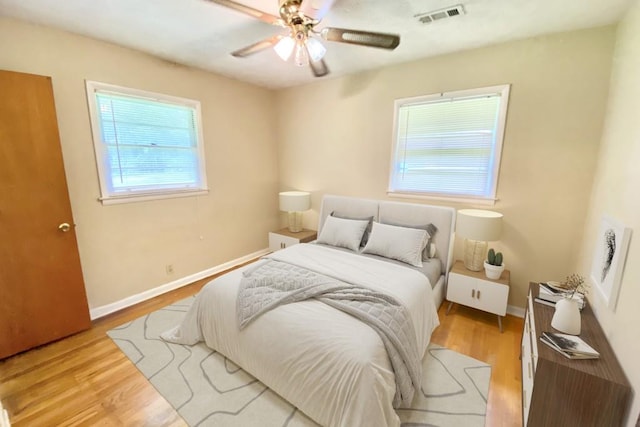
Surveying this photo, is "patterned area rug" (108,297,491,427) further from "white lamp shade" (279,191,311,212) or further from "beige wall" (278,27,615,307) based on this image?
"white lamp shade" (279,191,311,212)

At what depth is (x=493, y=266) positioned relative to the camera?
2377mm

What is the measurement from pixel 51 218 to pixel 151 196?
0.84 m

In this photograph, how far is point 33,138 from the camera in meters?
1.99

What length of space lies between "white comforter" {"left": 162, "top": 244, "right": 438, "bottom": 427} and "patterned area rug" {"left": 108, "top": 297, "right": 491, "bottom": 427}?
0.28 feet

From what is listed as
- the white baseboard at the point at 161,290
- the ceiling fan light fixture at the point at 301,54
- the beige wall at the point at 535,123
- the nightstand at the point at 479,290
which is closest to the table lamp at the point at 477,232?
the nightstand at the point at 479,290

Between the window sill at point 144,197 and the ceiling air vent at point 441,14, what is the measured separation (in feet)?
9.52

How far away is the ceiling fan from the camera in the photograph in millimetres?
1562

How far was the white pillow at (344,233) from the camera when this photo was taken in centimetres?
284

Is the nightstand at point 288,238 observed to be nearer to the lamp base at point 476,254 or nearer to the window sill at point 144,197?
the window sill at point 144,197

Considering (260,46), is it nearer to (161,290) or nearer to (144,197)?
(144,197)

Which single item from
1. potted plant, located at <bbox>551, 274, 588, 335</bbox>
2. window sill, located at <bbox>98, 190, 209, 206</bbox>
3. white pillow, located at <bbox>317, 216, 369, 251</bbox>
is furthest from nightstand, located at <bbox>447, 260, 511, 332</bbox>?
window sill, located at <bbox>98, 190, 209, 206</bbox>

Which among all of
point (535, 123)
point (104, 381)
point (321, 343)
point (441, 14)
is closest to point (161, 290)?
point (104, 381)

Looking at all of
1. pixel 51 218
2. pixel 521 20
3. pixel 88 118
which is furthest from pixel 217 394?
pixel 521 20

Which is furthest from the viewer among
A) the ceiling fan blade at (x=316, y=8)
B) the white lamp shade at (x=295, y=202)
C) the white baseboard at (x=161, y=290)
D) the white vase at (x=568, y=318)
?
the white lamp shade at (x=295, y=202)
